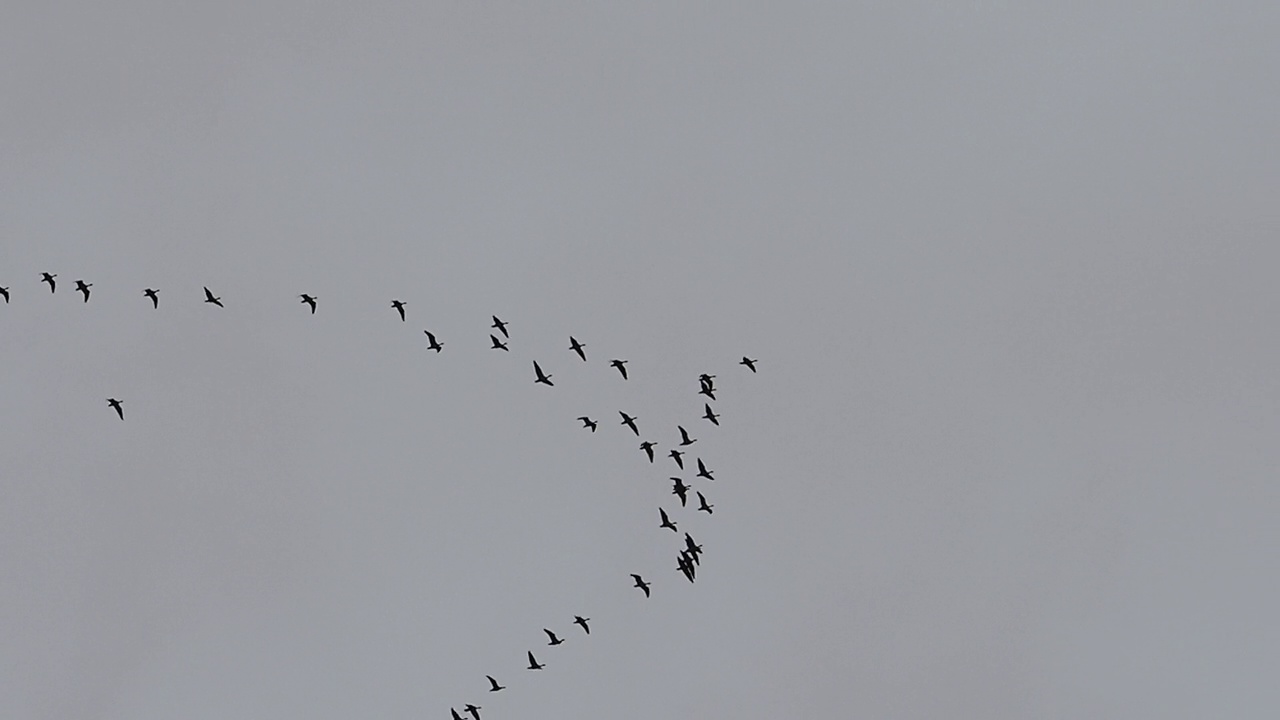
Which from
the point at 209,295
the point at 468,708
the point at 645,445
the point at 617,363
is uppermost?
the point at 209,295

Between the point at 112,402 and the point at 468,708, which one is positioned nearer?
the point at 468,708

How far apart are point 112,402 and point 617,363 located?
4516 cm

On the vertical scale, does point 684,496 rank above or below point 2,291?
below

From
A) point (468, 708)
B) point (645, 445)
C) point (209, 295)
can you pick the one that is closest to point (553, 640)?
point (468, 708)

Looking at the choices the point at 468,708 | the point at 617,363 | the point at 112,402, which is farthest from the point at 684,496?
the point at 112,402

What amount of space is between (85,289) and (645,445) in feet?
161

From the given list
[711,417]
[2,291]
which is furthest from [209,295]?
[711,417]

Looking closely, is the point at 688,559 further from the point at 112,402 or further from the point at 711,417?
the point at 112,402

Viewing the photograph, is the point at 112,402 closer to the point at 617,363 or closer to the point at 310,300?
the point at 310,300

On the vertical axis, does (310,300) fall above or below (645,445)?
above

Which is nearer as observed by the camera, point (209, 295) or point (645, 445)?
point (645, 445)

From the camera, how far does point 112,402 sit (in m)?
140

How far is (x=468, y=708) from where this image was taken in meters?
132

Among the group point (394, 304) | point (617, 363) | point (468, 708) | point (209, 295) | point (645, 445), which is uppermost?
point (209, 295)
